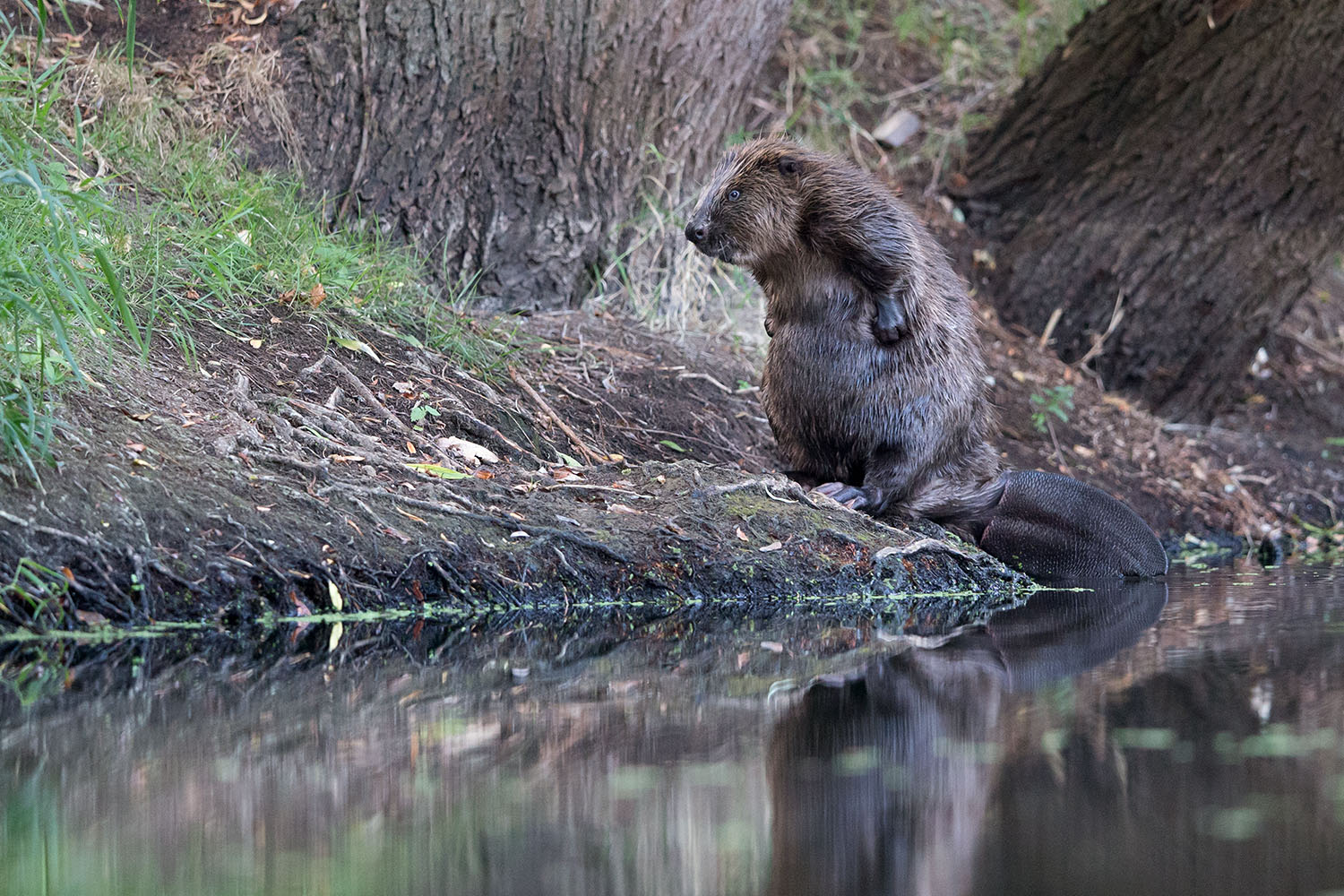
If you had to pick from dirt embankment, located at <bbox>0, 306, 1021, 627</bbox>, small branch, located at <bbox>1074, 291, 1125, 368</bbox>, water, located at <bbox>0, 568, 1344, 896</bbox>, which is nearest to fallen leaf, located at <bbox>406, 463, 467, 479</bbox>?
dirt embankment, located at <bbox>0, 306, 1021, 627</bbox>

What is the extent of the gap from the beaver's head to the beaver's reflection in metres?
1.45

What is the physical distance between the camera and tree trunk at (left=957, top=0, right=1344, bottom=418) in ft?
Result: 15.4

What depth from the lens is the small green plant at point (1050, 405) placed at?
501 centimetres

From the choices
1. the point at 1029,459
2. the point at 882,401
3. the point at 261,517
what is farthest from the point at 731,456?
the point at 261,517

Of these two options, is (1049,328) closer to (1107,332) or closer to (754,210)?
(1107,332)

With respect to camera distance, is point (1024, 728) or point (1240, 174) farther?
point (1240, 174)

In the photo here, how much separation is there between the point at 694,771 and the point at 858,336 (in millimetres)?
2126

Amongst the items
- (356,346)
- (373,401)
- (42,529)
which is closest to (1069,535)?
(373,401)

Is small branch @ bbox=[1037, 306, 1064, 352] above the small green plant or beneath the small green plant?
above

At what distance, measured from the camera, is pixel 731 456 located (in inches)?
164

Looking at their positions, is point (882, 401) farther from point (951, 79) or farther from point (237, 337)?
point (951, 79)

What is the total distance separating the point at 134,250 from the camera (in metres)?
3.37

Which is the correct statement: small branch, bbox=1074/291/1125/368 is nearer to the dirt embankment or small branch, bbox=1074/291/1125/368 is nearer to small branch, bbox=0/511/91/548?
the dirt embankment

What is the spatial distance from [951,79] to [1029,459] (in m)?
2.49
